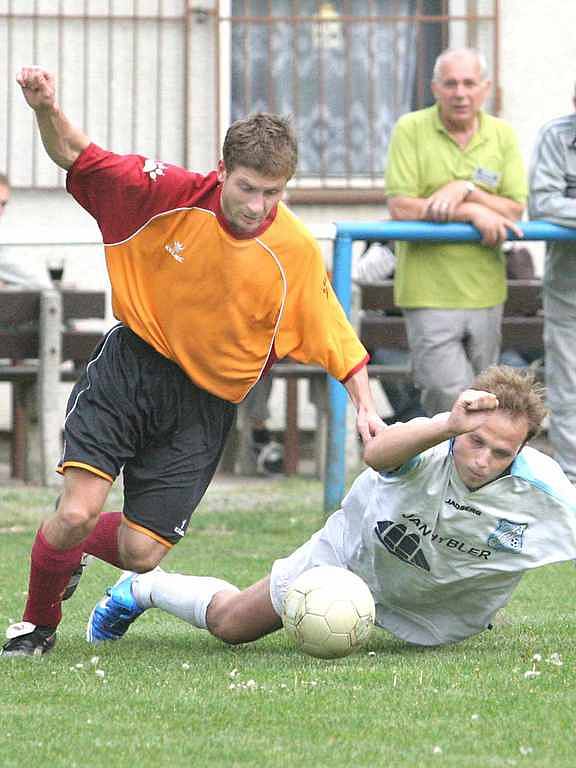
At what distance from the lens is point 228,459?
11.9 metres

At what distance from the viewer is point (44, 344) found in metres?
10.6

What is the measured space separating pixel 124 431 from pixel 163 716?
135cm

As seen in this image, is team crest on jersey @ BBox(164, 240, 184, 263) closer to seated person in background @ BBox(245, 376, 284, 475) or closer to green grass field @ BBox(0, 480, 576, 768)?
green grass field @ BBox(0, 480, 576, 768)

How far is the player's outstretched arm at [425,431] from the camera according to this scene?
5051mm

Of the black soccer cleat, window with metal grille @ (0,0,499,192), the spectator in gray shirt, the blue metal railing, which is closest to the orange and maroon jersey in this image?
the black soccer cleat

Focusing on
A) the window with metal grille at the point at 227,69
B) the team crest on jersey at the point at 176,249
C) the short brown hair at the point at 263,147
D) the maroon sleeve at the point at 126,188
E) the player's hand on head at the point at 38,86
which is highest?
the window with metal grille at the point at 227,69

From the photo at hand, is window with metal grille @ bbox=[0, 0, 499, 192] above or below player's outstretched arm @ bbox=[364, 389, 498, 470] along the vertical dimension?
above

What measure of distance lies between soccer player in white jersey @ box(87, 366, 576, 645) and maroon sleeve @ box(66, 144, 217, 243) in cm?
111

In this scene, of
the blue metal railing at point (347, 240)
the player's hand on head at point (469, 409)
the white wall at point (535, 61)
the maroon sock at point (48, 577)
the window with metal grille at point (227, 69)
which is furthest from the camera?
the white wall at point (535, 61)

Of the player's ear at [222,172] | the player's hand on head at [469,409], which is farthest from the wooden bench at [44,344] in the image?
the player's hand on head at [469,409]

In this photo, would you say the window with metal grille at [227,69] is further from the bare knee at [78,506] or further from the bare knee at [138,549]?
the bare knee at [78,506]

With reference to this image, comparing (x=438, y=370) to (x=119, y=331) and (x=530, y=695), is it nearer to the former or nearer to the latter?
(x=119, y=331)

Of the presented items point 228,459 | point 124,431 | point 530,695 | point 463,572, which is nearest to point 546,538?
point 463,572

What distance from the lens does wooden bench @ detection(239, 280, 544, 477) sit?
1100 centimetres
